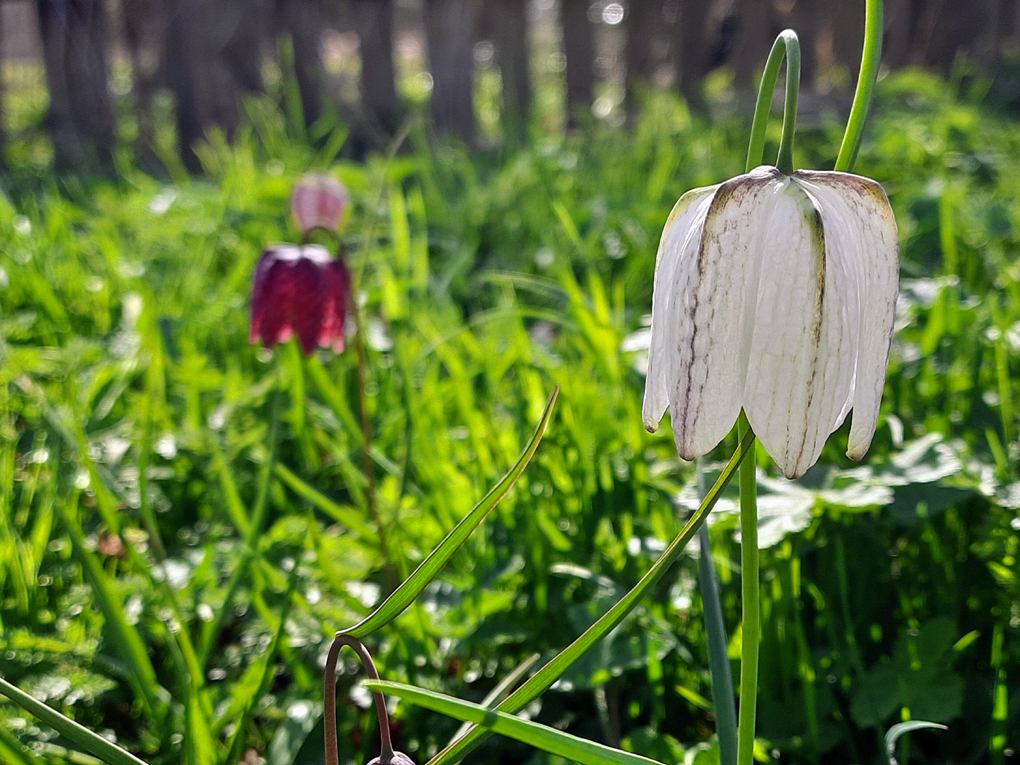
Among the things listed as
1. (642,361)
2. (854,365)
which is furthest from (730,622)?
(854,365)

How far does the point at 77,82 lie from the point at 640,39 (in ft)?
9.36

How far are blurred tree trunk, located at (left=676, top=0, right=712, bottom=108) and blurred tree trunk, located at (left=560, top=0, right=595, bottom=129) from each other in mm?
516

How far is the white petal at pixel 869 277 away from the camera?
51 cm

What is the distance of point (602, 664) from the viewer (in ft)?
2.80

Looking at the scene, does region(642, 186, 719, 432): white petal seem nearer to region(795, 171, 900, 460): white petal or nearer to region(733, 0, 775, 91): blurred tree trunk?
region(795, 171, 900, 460): white petal

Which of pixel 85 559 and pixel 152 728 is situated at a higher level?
pixel 85 559

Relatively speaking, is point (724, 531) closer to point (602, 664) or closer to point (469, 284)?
point (602, 664)

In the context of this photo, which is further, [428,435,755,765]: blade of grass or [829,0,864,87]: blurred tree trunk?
[829,0,864,87]: blurred tree trunk

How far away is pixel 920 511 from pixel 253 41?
4.05 m

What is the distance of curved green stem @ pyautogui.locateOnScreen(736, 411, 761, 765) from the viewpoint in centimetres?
50

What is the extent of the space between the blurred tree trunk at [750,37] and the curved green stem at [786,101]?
16.6 feet

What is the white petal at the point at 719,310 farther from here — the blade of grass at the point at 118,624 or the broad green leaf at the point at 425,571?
the blade of grass at the point at 118,624

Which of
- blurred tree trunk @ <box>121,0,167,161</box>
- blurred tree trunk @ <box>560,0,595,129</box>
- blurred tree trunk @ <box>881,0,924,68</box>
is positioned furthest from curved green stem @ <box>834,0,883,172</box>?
blurred tree trunk @ <box>881,0,924,68</box>

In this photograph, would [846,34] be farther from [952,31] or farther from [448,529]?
[448,529]
